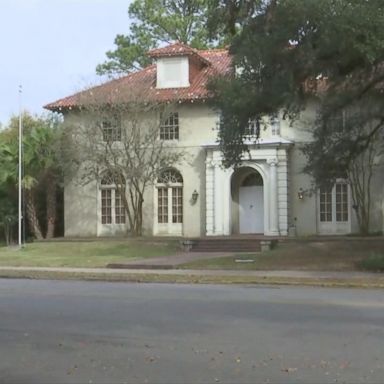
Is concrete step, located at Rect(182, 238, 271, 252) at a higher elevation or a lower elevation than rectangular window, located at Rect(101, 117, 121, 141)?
lower

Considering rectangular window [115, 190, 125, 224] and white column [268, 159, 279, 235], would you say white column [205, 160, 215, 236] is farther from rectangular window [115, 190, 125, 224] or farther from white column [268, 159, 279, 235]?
rectangular window [115, 190, 125, 224]

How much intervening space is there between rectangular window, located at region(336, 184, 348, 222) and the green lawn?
26.5 ft

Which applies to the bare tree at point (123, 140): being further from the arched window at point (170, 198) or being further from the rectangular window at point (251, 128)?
the rectangular window at point (251, 128)

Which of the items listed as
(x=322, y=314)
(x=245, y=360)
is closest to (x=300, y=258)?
(x=322, y=314)

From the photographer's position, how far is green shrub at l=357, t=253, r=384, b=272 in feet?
71.6

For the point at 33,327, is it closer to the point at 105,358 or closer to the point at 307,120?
the point at 105,358

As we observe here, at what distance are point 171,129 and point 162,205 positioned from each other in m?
3.86

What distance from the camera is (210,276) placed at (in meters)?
21.0

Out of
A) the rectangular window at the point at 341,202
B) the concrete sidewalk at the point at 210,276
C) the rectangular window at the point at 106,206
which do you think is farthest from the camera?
the rectangular window at the point at 106,206

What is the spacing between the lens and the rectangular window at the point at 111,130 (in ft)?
114

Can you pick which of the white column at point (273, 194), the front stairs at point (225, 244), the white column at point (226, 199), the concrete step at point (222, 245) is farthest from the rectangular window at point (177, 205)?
the white column at point (273, 194)

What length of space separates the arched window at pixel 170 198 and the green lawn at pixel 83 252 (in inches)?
144

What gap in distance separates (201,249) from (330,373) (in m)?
24.2

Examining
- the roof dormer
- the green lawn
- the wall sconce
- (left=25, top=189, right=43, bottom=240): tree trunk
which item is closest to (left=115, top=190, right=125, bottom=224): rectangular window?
the green lawn
